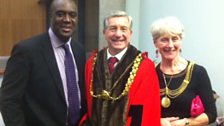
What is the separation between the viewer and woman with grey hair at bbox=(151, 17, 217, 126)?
2115 mm

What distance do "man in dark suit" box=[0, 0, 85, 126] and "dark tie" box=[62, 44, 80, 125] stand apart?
0.02 metres

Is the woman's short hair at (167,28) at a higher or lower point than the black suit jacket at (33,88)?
higher

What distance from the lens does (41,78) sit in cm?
194

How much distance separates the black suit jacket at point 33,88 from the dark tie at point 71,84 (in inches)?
2.0

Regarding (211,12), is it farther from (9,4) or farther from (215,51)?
(9,4)

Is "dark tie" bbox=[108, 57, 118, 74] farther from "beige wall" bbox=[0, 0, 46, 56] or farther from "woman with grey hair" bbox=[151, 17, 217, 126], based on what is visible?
"beige wall" bbox=[0, 0, 46, 56]

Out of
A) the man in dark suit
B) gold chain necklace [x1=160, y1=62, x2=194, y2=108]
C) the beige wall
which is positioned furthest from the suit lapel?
the beige wall

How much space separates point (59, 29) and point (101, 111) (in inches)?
19.4

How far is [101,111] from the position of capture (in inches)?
80.1

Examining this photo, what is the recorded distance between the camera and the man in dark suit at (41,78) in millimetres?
1875

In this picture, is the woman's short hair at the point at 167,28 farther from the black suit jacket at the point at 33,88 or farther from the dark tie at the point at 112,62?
the black suit jacket at the point at 33,88

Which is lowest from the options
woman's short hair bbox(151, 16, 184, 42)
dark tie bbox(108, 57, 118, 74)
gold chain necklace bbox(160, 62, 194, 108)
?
gold chain necklace bbox(160, 62, 194, 108)

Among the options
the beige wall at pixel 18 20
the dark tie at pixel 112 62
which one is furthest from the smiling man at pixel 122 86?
the beige wall at pixel 18 20

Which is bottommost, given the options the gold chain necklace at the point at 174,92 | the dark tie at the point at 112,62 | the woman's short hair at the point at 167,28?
the gold chain necklace at the point at 174,92
